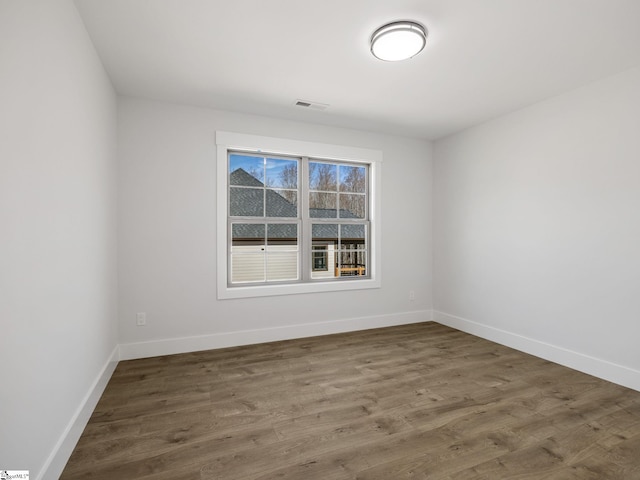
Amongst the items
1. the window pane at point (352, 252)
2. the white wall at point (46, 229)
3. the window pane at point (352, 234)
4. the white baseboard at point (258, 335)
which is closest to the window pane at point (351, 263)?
the window pane at point (352, 252)

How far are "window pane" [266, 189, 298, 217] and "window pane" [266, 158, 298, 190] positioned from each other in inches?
3.4

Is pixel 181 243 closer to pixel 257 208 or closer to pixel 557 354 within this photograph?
pixel 257 208

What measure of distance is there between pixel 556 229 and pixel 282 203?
3044mm

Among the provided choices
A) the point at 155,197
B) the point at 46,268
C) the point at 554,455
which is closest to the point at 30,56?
the point at 46,268

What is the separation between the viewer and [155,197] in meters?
3.39

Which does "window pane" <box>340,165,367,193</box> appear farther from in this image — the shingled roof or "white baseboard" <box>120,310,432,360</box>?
"white baseboard" <box>120,310,432,360</box>

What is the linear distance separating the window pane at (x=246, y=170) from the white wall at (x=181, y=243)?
1.01 feet

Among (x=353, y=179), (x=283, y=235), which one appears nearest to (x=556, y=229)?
(x=353, y=179)

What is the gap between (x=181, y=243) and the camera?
138 inches

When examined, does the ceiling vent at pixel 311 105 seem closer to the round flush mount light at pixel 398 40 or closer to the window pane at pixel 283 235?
the round flush mount light at pixel 398 40

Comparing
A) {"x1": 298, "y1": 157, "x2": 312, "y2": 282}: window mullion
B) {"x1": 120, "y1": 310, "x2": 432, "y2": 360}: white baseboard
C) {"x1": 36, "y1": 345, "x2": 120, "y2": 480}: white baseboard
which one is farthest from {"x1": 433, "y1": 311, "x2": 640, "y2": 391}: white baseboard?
{"x1": 36, "y1": 345, "x2": 120, "y2": 480}: white baseboard

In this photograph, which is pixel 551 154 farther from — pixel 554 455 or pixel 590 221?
pixel 554 455

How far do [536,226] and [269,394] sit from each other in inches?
126

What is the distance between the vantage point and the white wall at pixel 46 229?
129cm
